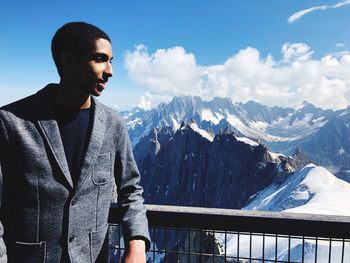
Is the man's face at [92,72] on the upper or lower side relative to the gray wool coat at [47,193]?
upper

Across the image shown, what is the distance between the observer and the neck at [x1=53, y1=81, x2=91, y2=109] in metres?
2.58

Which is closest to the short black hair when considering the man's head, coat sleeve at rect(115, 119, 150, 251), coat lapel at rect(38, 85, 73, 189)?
the man's head

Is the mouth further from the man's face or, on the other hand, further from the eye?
the eye

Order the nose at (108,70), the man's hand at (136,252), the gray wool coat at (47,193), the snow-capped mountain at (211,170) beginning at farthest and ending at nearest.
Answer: the snow-capped mountain at (211,170), the nose at (108,70), the man's hand at (136,252), the gray wool coat at (47,193)

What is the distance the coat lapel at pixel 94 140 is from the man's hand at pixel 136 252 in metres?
0.57

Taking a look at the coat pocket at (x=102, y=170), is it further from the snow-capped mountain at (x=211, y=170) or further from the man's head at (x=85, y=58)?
the snow-capped mountain at (x=211, y=170)

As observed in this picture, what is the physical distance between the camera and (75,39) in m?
2.56

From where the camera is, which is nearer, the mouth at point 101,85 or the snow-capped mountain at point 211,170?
the mouth at point 101,85

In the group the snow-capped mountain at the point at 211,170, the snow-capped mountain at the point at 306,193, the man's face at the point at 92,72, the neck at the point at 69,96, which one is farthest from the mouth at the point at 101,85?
the snow-capped mountain at the point at 211,170

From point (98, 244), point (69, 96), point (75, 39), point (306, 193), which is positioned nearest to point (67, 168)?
point (69, 96)

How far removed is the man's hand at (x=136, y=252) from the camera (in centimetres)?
245

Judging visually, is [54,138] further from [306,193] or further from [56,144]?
[306,193]

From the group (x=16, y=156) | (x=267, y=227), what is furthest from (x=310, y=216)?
(x=16, y=156)

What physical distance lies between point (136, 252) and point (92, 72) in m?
1.31
